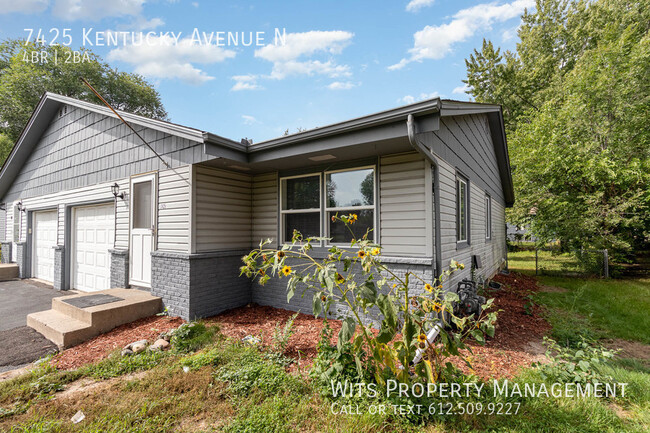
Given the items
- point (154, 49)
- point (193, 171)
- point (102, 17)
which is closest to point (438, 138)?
point (193, 171)

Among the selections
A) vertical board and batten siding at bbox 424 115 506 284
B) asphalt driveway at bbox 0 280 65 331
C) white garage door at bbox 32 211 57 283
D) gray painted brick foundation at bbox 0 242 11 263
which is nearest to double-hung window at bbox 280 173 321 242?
vertical board and batten siding at bbox 424 115 506 284

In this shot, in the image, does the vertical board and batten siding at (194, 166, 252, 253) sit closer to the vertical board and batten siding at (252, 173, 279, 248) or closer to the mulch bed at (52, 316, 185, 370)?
the vertical board and batten siding at (252, 173, 279, 248)

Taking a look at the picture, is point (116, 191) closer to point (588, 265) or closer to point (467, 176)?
point (467, 176)

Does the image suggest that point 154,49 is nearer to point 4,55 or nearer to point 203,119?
point 203,119

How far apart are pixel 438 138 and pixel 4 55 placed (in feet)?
94.7

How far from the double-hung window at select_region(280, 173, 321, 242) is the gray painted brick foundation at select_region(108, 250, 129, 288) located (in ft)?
11.2

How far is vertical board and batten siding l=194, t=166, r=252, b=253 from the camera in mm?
5004

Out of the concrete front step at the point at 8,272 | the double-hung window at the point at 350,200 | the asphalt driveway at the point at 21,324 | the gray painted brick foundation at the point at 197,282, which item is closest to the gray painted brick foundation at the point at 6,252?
the concrete front step at the point at 8,272

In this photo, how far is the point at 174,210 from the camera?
16.9 ft

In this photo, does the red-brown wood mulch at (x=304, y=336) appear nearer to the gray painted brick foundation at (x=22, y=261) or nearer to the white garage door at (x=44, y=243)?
the white garage door at (x=44, y=243)

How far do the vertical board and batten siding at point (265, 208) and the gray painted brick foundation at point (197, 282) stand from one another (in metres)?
0.61

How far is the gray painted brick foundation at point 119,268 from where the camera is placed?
592 cm

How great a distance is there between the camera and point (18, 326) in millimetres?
4773

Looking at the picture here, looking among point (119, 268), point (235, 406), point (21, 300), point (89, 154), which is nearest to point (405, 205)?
point (235, 406)
